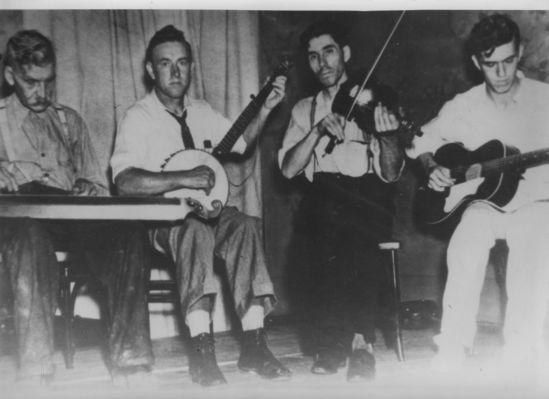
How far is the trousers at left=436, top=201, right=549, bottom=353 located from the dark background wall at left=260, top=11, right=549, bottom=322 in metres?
0.06

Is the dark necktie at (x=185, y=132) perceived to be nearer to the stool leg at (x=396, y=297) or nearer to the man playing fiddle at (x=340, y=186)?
the man playing fiddle at (x=340, y=186)

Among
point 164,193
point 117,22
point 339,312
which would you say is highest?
point 117,22

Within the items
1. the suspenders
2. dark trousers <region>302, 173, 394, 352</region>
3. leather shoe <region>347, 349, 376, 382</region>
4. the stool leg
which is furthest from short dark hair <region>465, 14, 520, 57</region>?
leather shoe <region>347, 349, 376, 382</region>

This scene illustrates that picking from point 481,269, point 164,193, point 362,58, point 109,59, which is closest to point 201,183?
point 164,193

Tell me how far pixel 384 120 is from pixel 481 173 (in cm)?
43

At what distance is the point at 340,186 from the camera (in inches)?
99.8

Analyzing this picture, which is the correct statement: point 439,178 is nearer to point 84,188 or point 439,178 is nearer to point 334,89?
point 334,89

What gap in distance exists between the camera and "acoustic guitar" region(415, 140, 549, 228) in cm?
252

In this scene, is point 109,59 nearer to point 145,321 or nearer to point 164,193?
point 164,193

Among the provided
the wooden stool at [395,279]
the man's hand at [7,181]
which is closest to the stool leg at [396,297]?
the wooden stool at [395,279]

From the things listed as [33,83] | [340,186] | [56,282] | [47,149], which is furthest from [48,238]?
[340,186]

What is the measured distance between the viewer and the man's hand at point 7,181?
7.80ft

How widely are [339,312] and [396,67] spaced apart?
0.98 metres

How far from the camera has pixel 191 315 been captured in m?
2.29
